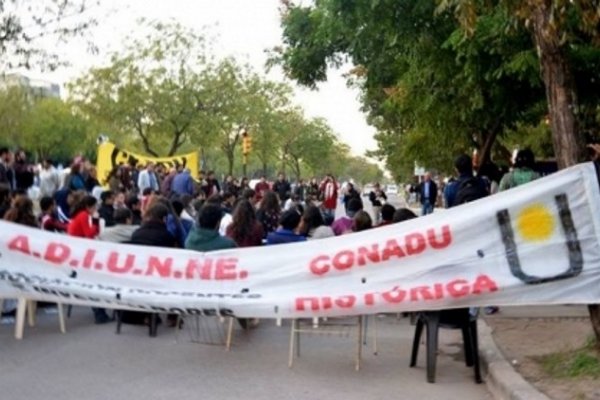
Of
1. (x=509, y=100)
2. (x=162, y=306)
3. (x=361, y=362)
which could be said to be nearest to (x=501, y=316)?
(x=361, y=362)

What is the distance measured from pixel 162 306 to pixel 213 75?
1433 inches

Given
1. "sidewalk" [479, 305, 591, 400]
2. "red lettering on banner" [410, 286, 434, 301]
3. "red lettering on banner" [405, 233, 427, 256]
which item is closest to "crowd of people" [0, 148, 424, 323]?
"sidewalk" [479, 305, 591, 400]

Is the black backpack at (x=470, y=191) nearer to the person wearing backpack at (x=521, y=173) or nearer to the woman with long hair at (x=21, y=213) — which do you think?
the person wearing backpack at (x=521, y=173)

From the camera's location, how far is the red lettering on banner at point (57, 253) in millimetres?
8227

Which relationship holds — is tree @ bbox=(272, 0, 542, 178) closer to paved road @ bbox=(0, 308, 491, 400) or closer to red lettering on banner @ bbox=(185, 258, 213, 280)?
paved road @ bbox=(0, 308, 491, 400)

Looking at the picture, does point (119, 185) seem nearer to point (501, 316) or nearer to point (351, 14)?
point (351, 14)

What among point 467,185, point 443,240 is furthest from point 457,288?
point 467,185

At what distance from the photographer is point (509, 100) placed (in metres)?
14.7

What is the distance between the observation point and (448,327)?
7.71 m

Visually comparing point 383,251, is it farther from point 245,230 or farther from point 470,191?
point 245,230

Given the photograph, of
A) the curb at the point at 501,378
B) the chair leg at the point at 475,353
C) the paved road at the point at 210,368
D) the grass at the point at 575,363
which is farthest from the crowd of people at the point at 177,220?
the grass at the point at 575,363

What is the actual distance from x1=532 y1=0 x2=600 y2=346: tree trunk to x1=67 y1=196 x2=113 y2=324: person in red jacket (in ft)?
18.9

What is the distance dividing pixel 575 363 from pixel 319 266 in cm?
239

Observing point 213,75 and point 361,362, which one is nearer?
point 361,362
